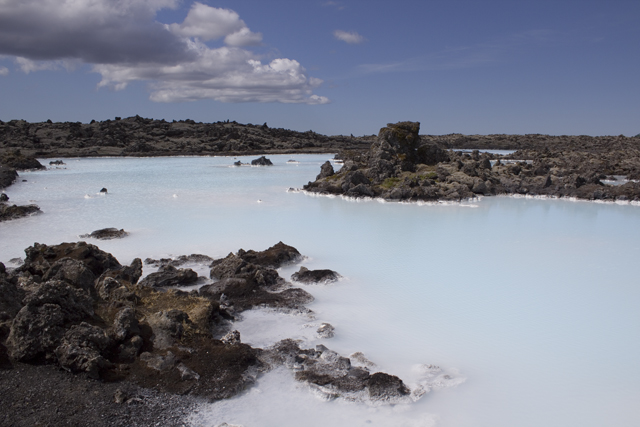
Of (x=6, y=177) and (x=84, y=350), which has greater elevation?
(x=6, y=177)

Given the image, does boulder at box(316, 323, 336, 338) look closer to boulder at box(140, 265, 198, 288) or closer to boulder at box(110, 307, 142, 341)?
boulder at box(110, 307, 142, 341)

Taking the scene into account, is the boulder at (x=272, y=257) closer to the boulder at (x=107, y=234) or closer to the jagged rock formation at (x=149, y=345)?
the jagged rock formation at (x=149, y=345)

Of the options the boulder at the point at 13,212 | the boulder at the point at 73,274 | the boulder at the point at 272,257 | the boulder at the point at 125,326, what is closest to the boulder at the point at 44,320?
the boulder at the point at 125,326

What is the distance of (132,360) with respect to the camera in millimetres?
4727

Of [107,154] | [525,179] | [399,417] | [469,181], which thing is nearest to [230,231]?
[399,417]

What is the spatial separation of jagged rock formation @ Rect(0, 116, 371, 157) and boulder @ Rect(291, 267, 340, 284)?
43433 millimetres

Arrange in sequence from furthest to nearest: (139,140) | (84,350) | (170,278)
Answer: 1. (139,140)
2. (170,278)
3. (84,350)

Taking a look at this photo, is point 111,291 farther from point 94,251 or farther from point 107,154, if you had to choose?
point 107,154

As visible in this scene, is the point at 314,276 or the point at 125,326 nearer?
the point at 125,326

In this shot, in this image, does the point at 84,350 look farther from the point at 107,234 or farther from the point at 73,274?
the point at 107,234

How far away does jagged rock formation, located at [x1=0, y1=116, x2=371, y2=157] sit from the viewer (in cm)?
4662

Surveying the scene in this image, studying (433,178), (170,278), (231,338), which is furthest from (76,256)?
(433,178)

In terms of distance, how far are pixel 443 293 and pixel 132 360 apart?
519 centimetres

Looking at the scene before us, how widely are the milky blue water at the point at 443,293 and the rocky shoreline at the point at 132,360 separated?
0.24 m
